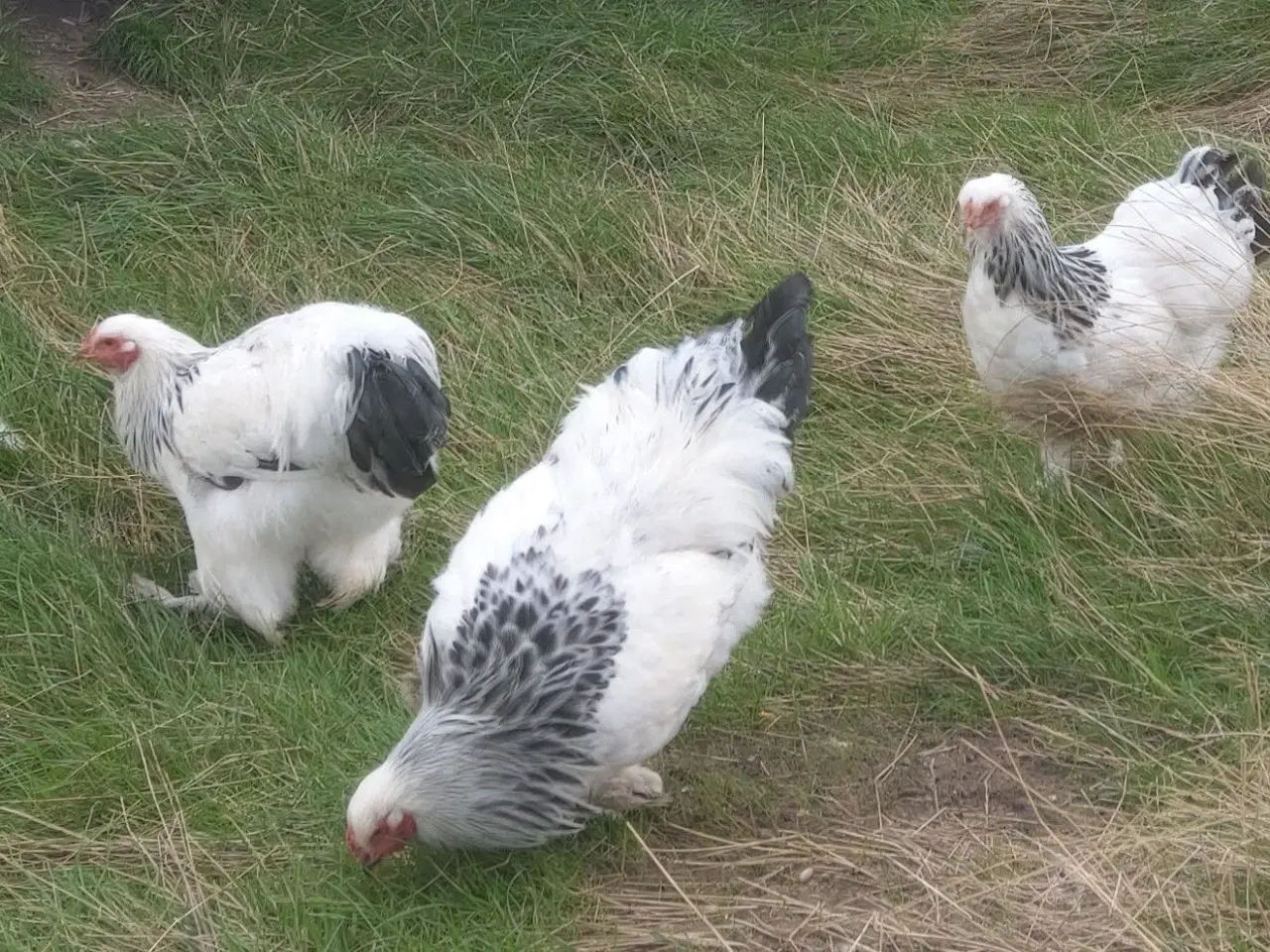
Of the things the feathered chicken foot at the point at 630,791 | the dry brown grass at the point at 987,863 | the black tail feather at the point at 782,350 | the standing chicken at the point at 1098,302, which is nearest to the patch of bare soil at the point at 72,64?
the standing chicken at the point at 1098,302

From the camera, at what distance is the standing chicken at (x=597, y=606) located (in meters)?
3.24

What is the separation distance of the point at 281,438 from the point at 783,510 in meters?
1.61

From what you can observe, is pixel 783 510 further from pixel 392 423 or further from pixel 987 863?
pixel 987 863

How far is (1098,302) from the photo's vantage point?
4.59 m

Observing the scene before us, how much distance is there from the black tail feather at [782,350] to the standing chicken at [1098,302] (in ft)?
3.53

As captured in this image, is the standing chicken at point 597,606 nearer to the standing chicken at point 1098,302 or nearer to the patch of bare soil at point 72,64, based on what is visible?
the standing chicken at point 1098,302

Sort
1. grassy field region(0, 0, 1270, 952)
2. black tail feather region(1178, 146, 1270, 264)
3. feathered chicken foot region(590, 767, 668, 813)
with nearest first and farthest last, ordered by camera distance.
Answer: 1. grassy field region(0, 0, 1270, 952)
2. feathered chicken foot region(590, 767, 668, 813)
3. black tail feather region(1178, 146, 1270, 264)

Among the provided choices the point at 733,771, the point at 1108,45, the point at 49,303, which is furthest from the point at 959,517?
the point at 1108,45

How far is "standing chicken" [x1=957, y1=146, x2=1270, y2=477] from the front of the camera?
176 inches

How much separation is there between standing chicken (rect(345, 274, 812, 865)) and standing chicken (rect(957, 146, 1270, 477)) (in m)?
1.10

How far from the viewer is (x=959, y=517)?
178 inches

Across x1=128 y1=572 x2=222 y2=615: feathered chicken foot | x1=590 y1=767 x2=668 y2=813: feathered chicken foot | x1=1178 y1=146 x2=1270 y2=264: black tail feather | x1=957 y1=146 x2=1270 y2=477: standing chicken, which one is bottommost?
x1=128 y1=572 x2=222 y2=615: feathered chicken foot

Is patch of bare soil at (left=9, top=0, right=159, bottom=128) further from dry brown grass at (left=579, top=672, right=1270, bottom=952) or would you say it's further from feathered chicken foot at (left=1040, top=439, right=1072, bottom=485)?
dry brown grass at (left=579, top=672, right=1270, bottom=952)

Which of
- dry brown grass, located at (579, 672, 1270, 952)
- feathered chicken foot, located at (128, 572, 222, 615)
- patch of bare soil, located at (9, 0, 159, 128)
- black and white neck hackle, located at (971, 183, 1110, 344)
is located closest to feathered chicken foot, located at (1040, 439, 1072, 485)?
black and white neck hackle, located at (971, 183, 1110, 344)
